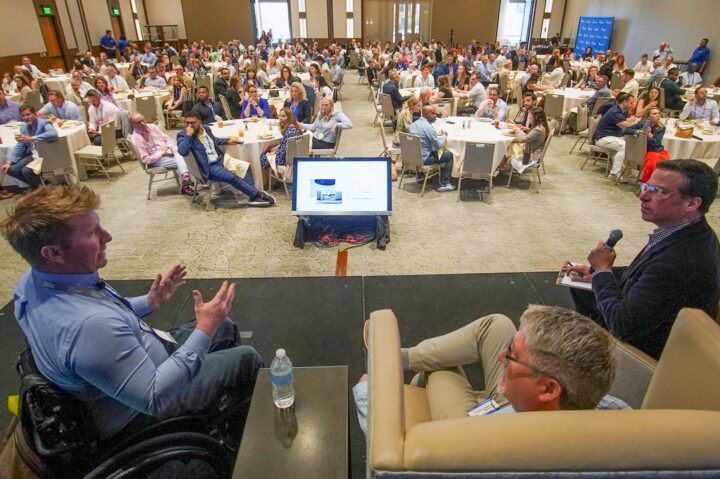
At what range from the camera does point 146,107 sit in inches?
303

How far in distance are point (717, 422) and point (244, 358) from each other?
1502 mm

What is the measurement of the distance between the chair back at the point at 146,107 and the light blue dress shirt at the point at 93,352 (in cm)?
728

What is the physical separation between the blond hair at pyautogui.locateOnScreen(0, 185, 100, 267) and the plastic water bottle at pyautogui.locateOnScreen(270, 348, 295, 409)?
791 mm

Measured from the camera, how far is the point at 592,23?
55.7 ft

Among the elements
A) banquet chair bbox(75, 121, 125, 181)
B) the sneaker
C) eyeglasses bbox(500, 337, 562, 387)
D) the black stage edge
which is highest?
eyeglasses bbox(500, 337, 562, 387)

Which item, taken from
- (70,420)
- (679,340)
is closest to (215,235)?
(70,420)

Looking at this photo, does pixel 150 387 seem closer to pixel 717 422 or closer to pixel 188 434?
pixel 188 434

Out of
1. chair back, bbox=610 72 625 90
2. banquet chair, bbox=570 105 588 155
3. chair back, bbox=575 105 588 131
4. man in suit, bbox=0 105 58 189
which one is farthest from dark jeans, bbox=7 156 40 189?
chair back, bbox=610 72 625 90

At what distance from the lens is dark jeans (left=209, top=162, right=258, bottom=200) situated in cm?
485

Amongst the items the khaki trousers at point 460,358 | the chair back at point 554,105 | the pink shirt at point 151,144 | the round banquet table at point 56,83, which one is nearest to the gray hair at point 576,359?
the khaki trousers at point 460,358

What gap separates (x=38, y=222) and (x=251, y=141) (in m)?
4.19

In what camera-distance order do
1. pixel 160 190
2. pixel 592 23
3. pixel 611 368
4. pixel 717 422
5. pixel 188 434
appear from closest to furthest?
pixel 717 422 → pixel 611 368 → pixel 188 434 → pixel 160 190 → pixel 592 23

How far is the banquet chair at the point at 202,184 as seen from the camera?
4.72 metres

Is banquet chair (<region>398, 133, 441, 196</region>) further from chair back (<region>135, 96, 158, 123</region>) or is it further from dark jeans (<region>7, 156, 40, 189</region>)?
chair back (<region>135, 96, 158, 123</region>)
